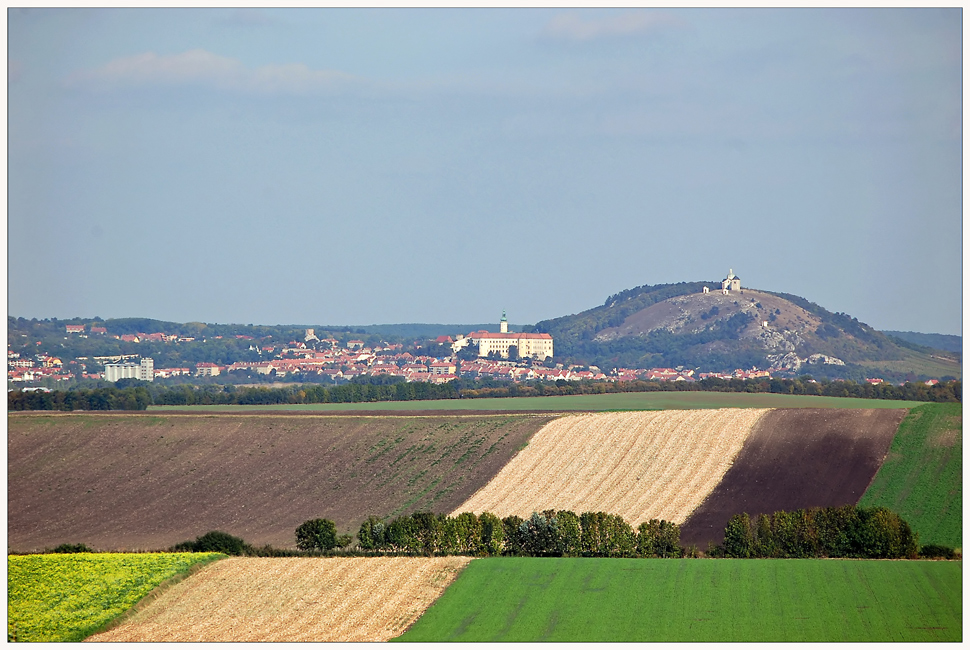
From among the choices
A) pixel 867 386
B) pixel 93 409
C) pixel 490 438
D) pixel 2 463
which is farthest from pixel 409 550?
pixel 867 386

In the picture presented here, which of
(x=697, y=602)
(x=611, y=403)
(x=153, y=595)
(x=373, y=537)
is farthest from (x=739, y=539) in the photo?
(x=611, y=403)

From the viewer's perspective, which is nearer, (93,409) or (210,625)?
(210,625)

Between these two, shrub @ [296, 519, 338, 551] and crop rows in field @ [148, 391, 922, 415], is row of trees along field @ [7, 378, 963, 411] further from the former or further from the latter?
shrub @ [296, 519, 338, 551]

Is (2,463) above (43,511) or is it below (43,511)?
above

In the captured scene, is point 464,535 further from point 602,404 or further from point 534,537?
point 602,404

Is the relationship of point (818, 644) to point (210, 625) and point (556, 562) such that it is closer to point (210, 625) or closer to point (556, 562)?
point (556, 562)

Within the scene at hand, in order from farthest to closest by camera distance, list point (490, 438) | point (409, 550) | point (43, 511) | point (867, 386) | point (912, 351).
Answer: point (912, 351) < point (867, 386) < point (490, 438) < point (43, 511) < point (409, 550)
